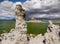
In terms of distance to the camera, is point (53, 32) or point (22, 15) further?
point (22, 15)

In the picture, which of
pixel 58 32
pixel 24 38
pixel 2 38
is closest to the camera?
pixel 58 32

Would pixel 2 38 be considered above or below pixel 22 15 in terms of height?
below

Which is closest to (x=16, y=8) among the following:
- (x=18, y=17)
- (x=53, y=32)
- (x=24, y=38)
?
(x=18, y=17)

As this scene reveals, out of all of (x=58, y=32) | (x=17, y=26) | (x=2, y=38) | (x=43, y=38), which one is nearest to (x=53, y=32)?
(x=58, y=32)

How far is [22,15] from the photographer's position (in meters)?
21.9

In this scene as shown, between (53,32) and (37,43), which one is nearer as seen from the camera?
(53,32)

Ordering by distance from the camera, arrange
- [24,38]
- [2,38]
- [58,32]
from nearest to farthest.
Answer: [58,32], [24,38], [2,38]

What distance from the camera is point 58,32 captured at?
19766 mm

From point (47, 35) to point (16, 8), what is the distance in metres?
4.14

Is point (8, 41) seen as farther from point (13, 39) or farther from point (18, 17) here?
point (18, 17)

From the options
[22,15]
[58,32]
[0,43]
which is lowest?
[0,43]

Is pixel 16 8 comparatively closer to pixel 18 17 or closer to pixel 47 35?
pixel 18 17

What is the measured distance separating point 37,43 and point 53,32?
255 cm

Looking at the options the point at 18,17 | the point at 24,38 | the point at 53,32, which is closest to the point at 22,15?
the point at 18,17
